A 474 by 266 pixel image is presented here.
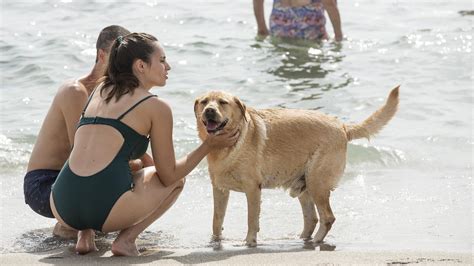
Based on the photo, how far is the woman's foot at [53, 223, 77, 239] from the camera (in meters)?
5.89

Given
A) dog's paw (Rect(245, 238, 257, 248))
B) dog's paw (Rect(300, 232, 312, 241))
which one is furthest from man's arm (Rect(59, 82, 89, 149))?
dog's paw (Rect(300, 232, 312, 241))

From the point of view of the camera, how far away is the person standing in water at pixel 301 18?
12.5 metres

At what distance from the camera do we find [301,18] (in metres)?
12.8

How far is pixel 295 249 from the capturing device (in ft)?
18.5

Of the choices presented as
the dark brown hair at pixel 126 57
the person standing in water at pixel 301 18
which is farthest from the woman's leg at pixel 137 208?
the person standing in water at pixel 301 18

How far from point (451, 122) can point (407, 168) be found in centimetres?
153

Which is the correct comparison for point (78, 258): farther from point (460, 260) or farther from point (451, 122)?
point (451, 122)

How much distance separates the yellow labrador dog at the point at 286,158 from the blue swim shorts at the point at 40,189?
99cm

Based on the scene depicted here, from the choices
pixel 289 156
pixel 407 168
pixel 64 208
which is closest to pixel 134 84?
pixel 64 208

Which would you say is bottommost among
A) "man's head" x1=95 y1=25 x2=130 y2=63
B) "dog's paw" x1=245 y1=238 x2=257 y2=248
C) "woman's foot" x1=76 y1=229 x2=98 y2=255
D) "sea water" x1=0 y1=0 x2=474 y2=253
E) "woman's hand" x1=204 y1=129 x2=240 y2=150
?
"sea water" x1=0 y1=0 x2=474 y2=253

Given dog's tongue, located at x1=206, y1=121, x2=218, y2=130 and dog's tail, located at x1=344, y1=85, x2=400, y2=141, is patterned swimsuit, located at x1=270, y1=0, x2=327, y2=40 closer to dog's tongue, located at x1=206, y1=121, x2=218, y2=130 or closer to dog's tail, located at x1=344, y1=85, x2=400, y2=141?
dog's tail, located at x1=344, y1=85, x2=400, y2=141

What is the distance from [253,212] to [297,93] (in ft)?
17.2

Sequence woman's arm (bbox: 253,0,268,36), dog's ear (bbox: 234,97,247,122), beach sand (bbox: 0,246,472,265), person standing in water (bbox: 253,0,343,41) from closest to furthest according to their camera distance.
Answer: beach sand (bbox: 0,246,472,265)
dog's ear (bbox: 234,97,247,122)
person standing in water (bbox: 253,0,343,41)
woman's arm (bbox: 253,0,268,36)

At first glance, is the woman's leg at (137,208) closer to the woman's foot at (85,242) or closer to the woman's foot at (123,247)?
the woman's foot at (123,247)
